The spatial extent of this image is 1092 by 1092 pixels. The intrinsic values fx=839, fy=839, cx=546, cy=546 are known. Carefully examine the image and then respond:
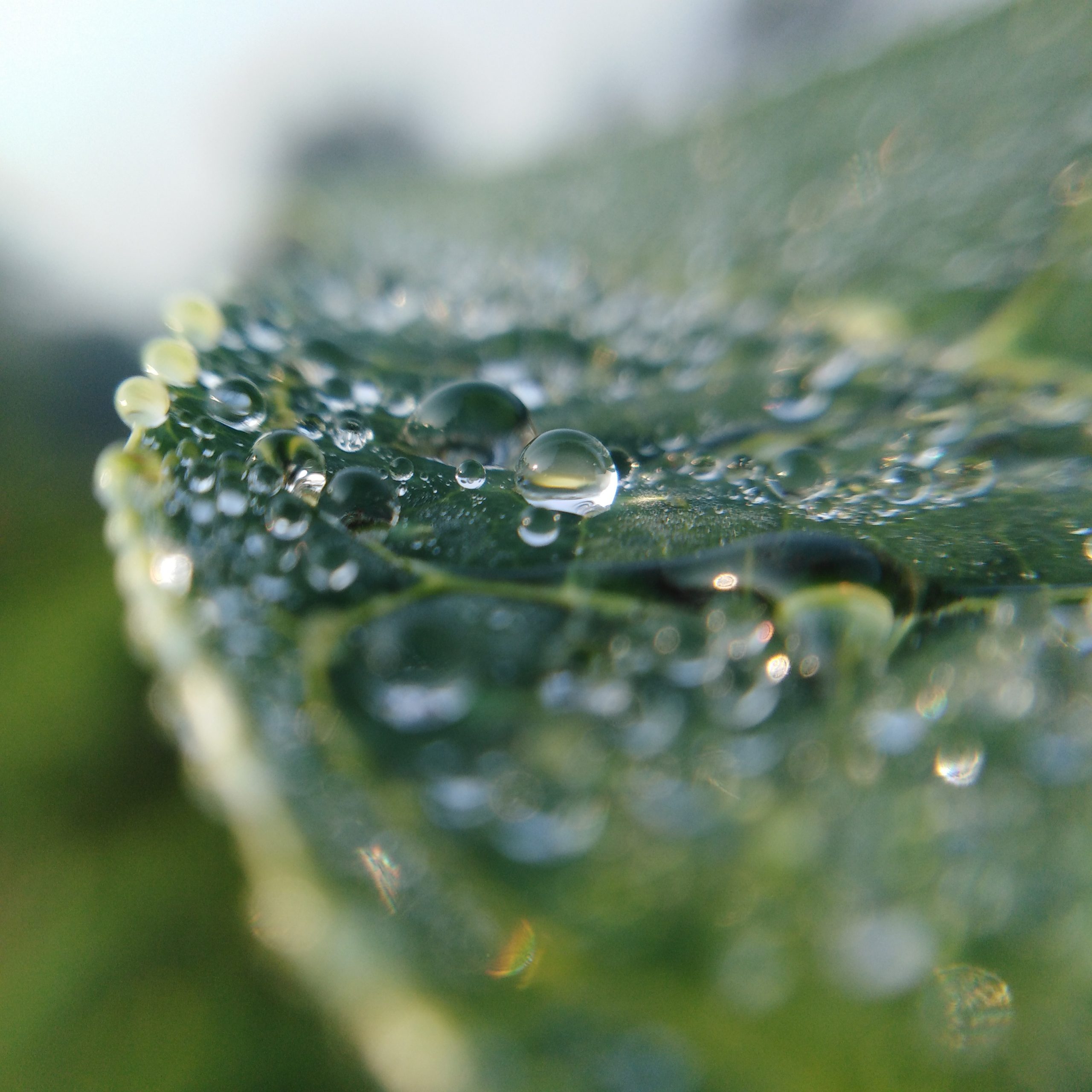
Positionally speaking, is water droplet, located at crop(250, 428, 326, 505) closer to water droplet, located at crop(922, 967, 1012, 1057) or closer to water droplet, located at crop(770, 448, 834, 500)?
water droplet, located at crop(770, 448, 834, 500)

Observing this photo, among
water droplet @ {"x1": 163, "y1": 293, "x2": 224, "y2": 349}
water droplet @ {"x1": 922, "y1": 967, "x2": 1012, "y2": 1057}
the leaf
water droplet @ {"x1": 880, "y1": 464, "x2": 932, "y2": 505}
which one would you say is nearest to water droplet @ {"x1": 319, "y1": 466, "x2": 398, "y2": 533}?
the leaf

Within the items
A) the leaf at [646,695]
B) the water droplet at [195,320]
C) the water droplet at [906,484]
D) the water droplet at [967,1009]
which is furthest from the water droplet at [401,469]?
the water droplet at [967,1009]

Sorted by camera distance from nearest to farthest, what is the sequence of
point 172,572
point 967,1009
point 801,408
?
1. point 172,572
2. point 967,1009
3. point 801,408

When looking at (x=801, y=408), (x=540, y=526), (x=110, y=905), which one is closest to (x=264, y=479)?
(x=540, y=526)

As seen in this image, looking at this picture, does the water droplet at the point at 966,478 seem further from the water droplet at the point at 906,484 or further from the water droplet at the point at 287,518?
the water droplet at the point at 287,518

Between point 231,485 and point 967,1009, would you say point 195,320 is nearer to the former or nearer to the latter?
point 231,485

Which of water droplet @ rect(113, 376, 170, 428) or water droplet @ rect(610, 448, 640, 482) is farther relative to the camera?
water droplet @ rect(610, 448, 640, 482)

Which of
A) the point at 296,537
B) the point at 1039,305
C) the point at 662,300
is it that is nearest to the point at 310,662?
the point at 296,537
